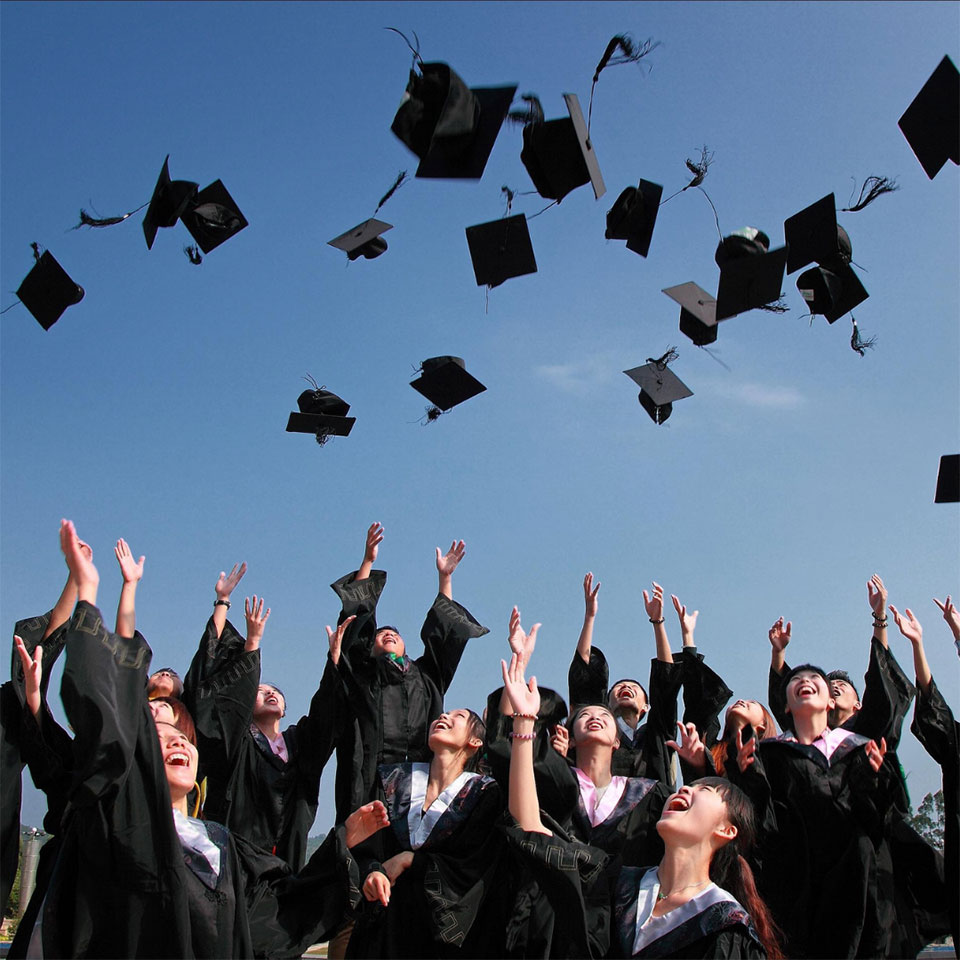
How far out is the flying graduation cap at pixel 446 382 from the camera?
6.29m

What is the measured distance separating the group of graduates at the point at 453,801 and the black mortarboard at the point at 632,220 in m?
1.88

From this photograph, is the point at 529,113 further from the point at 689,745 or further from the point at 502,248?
the point at 689,745

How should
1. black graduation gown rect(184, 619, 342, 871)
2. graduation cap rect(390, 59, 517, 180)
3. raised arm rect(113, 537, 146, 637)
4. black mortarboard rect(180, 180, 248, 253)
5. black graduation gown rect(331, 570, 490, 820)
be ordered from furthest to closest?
1. black mortarboard rect(180, 180, 248, 253)
2. black graduation gown rect(331, 570, 490, 820)
3. black graduation gown rect(184, 619, 342, 871)
4. graduation cap rect(390, 59, 517, 180)
5. raised arm rect(113, 537, 146, 637)

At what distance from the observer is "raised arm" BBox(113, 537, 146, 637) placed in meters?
2.96

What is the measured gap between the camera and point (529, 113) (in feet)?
16.1

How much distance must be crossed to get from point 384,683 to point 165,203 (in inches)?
108

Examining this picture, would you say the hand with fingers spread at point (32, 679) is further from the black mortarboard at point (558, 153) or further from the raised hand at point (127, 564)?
the black mortarboard at point (558, 153)

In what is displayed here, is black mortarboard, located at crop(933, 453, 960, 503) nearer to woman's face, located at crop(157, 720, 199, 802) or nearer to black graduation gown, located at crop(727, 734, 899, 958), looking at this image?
black graduation gown, located at crop(727, 734, 899, 958)

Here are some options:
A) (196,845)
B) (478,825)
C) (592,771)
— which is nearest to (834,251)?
(592,771)

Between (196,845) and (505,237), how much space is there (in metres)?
3.66

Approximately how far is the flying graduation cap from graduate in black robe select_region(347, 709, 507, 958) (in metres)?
2.63

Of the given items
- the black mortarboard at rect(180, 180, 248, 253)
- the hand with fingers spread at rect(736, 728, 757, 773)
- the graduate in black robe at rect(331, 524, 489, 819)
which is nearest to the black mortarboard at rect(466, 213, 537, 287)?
the black mortarboard at rect(180, 180, 248, 253)

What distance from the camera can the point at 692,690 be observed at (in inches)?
210

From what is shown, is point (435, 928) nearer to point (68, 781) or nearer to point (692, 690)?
point (68, 781)
